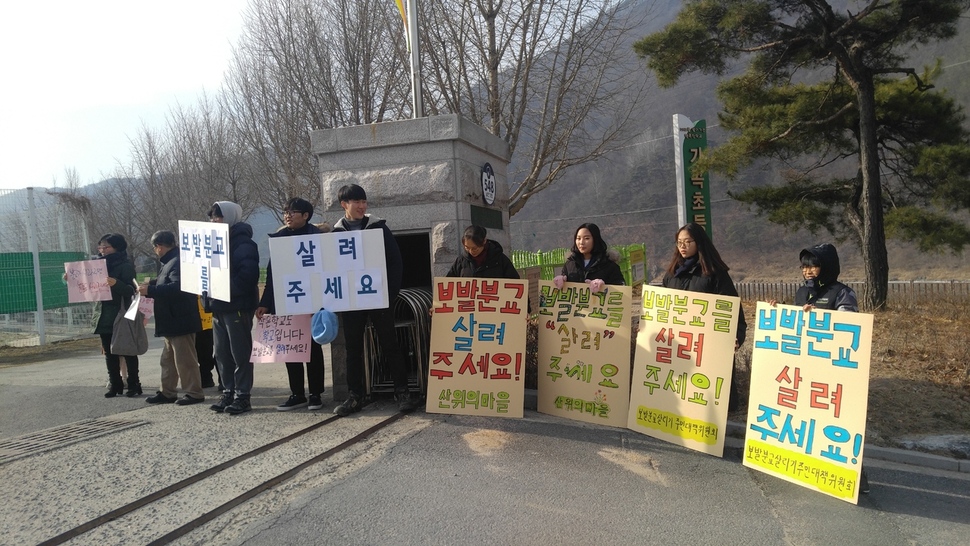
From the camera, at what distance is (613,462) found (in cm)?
→ 452

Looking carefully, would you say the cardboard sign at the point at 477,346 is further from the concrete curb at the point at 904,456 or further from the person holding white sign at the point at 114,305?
the person holding white sign at the point at 114,305

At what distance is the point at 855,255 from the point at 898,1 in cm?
3556

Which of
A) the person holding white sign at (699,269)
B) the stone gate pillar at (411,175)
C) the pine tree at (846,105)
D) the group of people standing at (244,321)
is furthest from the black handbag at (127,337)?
the pine tree at (846,105)

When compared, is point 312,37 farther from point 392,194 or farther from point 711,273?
point 711,273

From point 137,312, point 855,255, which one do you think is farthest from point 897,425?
point 855,255

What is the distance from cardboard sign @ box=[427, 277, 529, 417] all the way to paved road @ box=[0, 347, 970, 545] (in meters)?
0.22

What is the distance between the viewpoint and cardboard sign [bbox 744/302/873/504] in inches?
153

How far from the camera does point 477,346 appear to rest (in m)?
5.42

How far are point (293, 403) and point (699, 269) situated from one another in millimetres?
3904

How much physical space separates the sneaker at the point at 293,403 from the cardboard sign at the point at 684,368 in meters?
3.11

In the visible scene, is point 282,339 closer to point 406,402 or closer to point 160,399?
point 406,402

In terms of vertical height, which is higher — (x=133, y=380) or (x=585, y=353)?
(x=585, y=353)

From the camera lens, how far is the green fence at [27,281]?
14.5 meters

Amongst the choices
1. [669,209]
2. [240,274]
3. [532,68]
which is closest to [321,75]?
[532,68]
